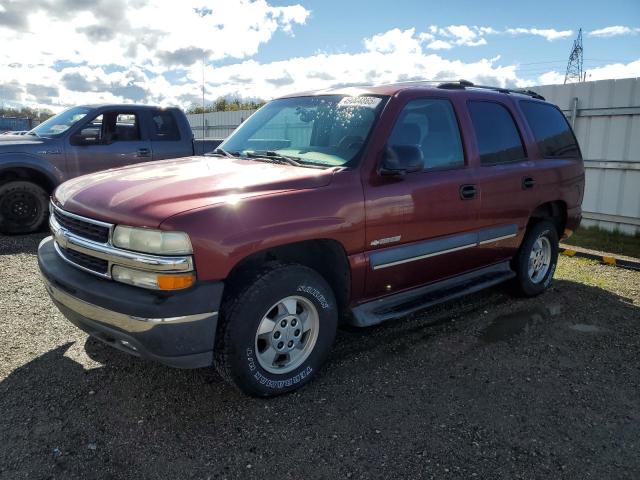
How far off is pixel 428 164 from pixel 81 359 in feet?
9.54

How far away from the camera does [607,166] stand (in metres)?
8.37

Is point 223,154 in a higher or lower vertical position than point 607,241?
higher

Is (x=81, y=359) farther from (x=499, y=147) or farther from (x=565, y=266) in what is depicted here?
(x=565, y=266)

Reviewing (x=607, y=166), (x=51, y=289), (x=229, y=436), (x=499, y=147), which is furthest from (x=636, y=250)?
(x=51, y=289)

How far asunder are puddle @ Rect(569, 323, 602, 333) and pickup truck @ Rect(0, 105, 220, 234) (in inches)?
253

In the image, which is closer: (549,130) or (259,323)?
(259,323)

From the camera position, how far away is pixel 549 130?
529 cm

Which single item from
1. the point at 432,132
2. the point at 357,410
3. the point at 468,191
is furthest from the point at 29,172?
the point at 357,410

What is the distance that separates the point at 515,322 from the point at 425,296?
117 cm

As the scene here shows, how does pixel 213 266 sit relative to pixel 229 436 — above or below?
above

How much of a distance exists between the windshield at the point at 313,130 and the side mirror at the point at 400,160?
204mm

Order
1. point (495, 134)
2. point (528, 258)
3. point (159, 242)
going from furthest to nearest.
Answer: point (528, 258)
point (495, 134)
point (159, 242)

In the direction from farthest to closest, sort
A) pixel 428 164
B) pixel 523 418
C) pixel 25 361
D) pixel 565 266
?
pixel 565 266
pixel 428 164
pixel 25 361
pixel 523 418

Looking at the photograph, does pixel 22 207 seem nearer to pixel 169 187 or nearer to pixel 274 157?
pixel 274 157
